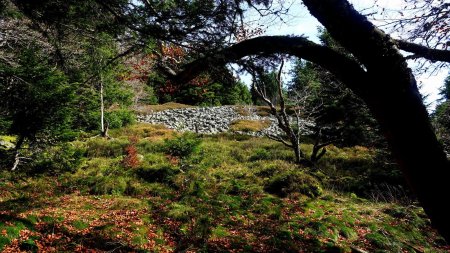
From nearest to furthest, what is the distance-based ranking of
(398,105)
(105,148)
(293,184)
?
(398,105), (293,184), (105,148)

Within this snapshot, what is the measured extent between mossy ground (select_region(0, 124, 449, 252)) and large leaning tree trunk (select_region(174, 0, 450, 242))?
338 cm

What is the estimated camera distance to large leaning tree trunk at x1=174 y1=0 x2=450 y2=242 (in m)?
2.16

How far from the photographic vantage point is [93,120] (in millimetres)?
15570

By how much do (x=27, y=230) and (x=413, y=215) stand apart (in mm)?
8526

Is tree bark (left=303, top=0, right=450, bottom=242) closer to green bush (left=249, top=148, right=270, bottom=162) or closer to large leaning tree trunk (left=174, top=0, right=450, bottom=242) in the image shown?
large leaning tree trunk (left=174, top=0, right=450, bottom=242)

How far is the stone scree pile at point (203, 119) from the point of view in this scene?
74.8ft

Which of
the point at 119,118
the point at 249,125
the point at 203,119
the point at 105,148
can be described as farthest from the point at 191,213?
the point at 203,119

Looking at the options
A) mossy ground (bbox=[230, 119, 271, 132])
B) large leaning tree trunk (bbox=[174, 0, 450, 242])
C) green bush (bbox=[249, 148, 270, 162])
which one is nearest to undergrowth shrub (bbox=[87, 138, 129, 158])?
green bush (bbox=[249, 148, 270, 162])

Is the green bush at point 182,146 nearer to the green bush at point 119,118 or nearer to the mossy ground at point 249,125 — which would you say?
the green bush at point 119,118

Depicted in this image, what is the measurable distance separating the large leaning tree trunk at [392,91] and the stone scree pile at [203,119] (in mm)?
18952

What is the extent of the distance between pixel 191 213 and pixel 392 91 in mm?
5062

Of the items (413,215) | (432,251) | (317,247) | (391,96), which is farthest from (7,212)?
(413,215)

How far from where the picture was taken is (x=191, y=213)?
6312mm

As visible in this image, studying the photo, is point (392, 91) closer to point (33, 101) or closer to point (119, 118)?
point (33, 101)
